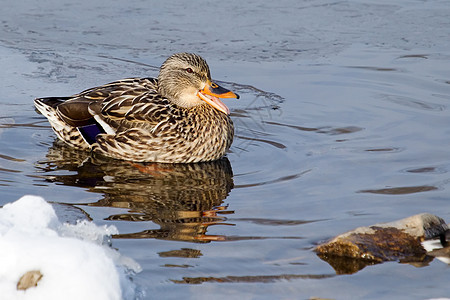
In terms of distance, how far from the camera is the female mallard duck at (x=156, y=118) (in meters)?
7.23

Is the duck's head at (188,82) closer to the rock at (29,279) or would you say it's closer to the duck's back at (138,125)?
the duck's back at (138,125)

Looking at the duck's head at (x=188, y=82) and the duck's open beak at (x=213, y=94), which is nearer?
the duck's open beak at (x=213, y=94)

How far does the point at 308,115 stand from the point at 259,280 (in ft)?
12.2

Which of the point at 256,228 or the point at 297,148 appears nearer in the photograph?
the point at 256,228

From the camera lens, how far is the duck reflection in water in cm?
552

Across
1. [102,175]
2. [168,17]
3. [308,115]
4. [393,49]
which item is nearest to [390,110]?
[308,115]

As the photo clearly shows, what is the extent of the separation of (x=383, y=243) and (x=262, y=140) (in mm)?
2795

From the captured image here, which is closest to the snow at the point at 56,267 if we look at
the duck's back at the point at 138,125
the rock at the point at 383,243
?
the rock at the point at 383,243

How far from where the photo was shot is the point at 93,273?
3.70 metres

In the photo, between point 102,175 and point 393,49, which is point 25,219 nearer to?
point 102,175

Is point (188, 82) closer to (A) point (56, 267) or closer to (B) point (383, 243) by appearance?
(B) point (383, 243)

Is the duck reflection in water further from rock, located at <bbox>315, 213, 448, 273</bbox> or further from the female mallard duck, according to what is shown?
rock, located at <bbox>315, 213, 448, 273</bbox>

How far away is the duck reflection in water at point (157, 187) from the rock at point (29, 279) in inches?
56.2

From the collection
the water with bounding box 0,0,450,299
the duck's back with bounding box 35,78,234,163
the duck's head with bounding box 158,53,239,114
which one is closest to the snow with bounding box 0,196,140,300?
the water with bounding box 0,0,450,299
